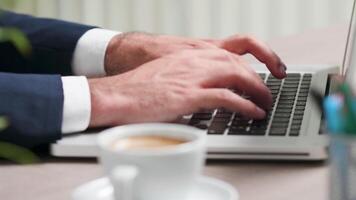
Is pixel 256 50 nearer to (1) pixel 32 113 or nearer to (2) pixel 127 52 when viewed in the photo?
(2) pixel 127 52

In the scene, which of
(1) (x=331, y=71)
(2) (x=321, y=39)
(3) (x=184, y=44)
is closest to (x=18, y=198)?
(3) (x=184, y=44)

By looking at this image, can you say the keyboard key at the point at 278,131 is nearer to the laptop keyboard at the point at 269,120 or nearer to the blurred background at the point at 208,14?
the laptop keyboard at the point at 269,120

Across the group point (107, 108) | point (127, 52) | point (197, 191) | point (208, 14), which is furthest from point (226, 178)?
point (208, 14)

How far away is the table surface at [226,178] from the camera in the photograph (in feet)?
2.26

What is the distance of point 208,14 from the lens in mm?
2180

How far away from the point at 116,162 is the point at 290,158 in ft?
0.84

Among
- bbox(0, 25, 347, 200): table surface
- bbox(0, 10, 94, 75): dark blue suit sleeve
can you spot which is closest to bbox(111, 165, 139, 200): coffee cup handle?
bbox(0, 25, 347, 200): table surface

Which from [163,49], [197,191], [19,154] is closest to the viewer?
[19,154]

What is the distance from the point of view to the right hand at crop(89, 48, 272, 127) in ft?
2.76

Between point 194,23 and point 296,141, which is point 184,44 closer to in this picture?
point 296,141

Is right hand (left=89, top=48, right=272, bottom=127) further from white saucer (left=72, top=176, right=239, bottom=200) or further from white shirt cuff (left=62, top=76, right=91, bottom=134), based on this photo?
white saucer (left=72, top=176, right=239, bottom=200)

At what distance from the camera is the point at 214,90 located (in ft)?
2.86

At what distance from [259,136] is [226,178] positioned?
9 cm

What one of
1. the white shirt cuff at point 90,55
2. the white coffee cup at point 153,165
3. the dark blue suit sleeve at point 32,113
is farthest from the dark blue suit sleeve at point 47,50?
the white coffee cup at point 153,165
